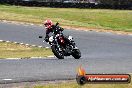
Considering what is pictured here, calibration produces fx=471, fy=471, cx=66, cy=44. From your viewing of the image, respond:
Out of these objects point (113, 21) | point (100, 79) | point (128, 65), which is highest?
point (100, 79)

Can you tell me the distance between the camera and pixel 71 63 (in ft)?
53.7

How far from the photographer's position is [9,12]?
4334 centimetres

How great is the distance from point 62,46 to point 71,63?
7.31ft

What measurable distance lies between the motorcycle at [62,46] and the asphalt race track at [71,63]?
319 millimetres

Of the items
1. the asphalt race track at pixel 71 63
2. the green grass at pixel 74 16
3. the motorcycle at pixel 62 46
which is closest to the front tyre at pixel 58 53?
the motorcycle at pixel 62 46

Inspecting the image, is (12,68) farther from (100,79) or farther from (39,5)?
(39,5)

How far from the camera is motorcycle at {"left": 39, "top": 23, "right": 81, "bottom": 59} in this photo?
18.1 meters

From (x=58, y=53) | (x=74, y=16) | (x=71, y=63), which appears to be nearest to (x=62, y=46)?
(x=58, y=53)

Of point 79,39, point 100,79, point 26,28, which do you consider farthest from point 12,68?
point 26,28

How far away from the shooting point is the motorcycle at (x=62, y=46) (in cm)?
1806

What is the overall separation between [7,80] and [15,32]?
19.2 meters

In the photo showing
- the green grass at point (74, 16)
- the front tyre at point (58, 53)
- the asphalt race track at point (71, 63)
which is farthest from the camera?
the green grass at point (74, 16)

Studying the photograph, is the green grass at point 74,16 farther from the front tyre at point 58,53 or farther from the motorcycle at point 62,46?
the front tyre at point 58,53

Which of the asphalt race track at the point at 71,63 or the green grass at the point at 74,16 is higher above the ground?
the asphalt race track at the point at 71,63
